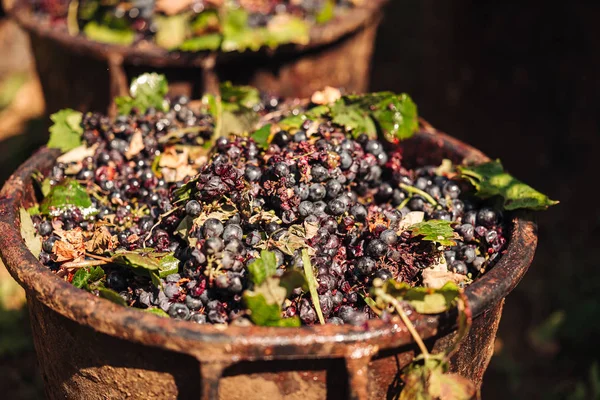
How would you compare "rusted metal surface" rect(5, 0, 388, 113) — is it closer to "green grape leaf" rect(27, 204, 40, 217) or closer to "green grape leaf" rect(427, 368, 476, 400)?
"green grape leaf" rect(27, 204, 40, 217)

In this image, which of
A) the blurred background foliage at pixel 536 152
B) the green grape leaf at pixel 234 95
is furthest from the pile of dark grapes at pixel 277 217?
the blurred background foliage at pixel 536 152

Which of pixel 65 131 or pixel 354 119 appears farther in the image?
pixel 65 131

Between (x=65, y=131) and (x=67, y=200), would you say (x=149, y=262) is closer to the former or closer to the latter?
(x=67, y=200)

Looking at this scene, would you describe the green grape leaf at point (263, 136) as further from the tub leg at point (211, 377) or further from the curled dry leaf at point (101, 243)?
the tub leg at point (211, 377)

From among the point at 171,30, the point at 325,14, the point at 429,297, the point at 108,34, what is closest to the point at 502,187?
the point at 429,297

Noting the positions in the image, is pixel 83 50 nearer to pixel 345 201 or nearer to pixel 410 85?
pixel 345 201
